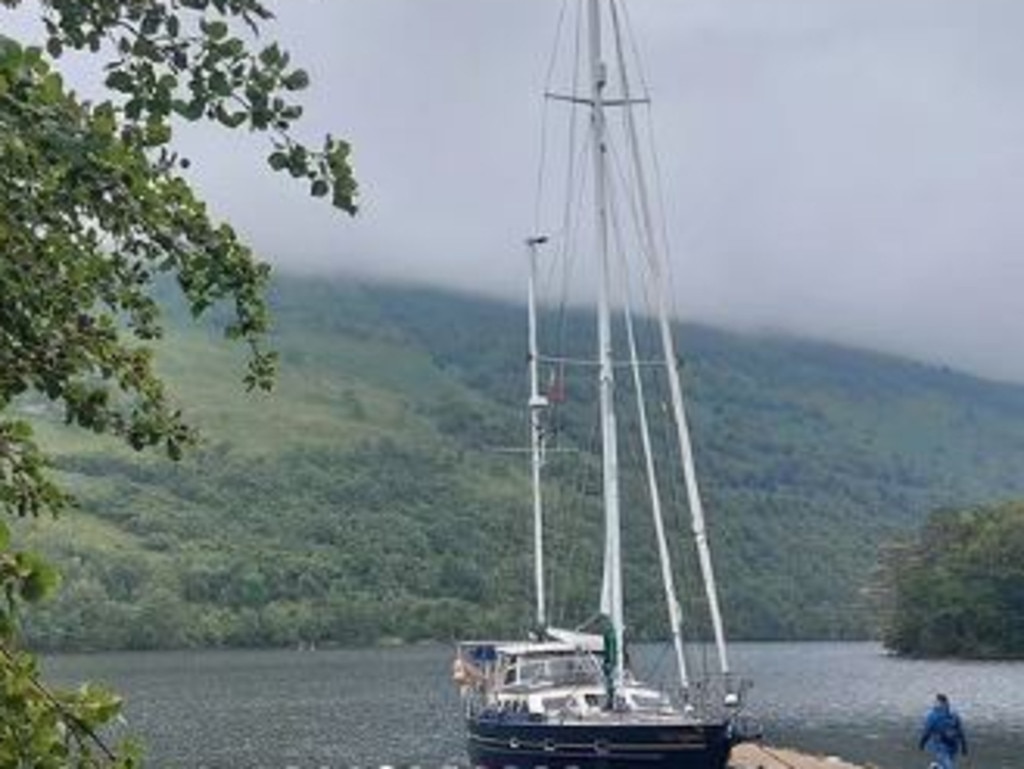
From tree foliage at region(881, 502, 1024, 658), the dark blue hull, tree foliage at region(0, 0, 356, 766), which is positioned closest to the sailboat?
the dark blue hull

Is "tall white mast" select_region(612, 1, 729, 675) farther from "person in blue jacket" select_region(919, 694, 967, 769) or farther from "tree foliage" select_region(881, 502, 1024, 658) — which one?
"tree foliage" select_region(881, 502, 1024, 658)

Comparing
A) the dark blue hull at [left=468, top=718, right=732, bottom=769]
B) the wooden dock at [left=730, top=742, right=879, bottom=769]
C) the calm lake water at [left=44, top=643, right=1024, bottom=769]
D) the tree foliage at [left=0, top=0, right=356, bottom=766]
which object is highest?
the tree foliage at [left=0, top=0, right=356, bottom=766]

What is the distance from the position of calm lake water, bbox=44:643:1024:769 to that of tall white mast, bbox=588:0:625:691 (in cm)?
1819

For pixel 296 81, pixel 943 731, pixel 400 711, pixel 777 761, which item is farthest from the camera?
pixel 400 711

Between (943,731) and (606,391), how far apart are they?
1537 centimetres

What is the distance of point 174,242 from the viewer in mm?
6195

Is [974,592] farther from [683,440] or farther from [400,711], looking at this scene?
[683,440]

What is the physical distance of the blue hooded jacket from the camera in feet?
140

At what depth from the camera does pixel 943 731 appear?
1677 inches

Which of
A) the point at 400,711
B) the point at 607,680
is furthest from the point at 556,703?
the point at 400,711

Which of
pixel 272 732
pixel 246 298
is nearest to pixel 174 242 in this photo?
pixel 246 298

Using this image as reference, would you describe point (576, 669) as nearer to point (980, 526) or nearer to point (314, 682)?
point (314, 682)

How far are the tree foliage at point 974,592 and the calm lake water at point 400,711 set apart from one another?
528cm

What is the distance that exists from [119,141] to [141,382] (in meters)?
1.14
